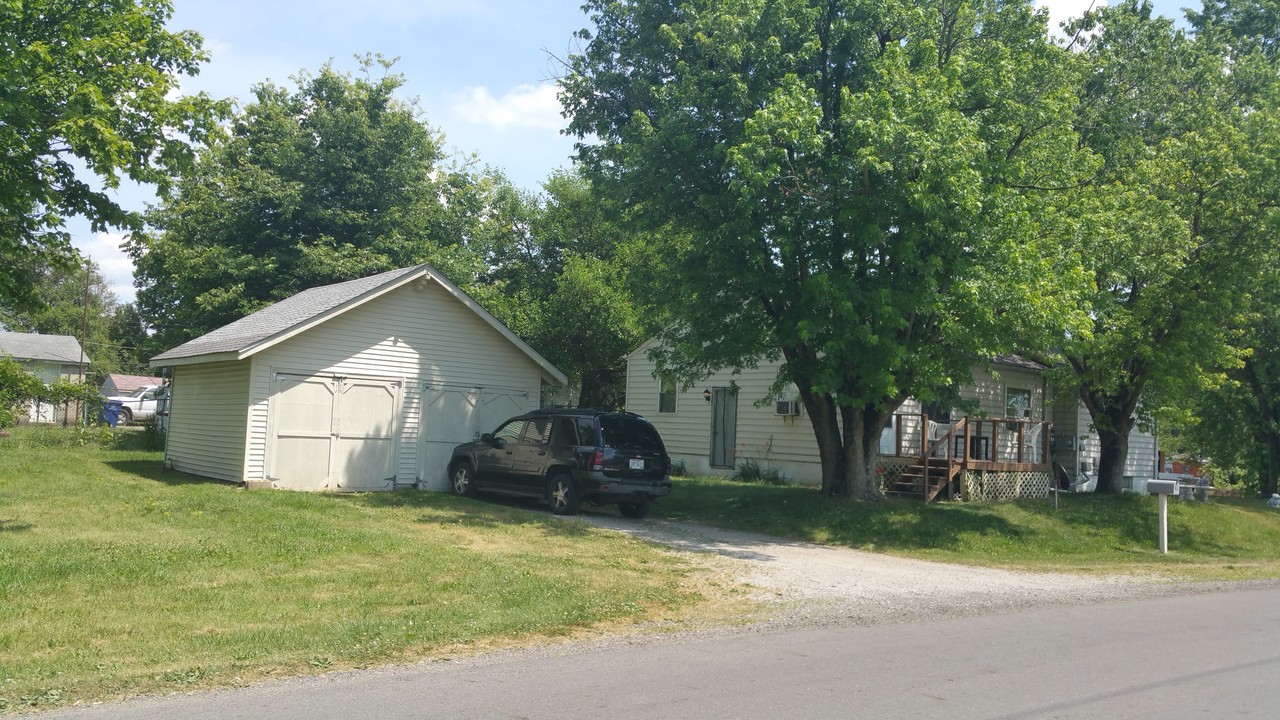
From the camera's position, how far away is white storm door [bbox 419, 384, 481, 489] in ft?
68.4

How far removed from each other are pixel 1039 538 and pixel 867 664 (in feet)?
38.1

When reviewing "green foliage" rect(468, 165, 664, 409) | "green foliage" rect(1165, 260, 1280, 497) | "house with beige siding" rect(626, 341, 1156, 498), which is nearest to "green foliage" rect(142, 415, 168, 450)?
"green foliage" rect(468, 165, 664, 409)

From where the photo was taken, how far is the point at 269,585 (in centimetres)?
986

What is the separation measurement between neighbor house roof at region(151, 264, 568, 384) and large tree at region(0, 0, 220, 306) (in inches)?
145

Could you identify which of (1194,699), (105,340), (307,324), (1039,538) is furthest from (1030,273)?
(105,340)

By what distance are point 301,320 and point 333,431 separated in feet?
7.61

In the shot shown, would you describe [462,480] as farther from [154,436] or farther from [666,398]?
[154,436]

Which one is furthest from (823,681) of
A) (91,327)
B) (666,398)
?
(91,327)

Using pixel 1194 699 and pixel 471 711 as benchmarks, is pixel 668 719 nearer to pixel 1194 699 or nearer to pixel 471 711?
pixel 471 711

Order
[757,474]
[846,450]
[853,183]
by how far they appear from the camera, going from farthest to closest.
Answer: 1. [757,474]
2. [846,450]
3. [853,183]

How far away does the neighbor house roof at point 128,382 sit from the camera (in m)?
61.4

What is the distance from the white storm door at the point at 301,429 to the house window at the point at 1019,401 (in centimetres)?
1750

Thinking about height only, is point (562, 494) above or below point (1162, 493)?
below

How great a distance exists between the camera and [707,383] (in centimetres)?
2667
